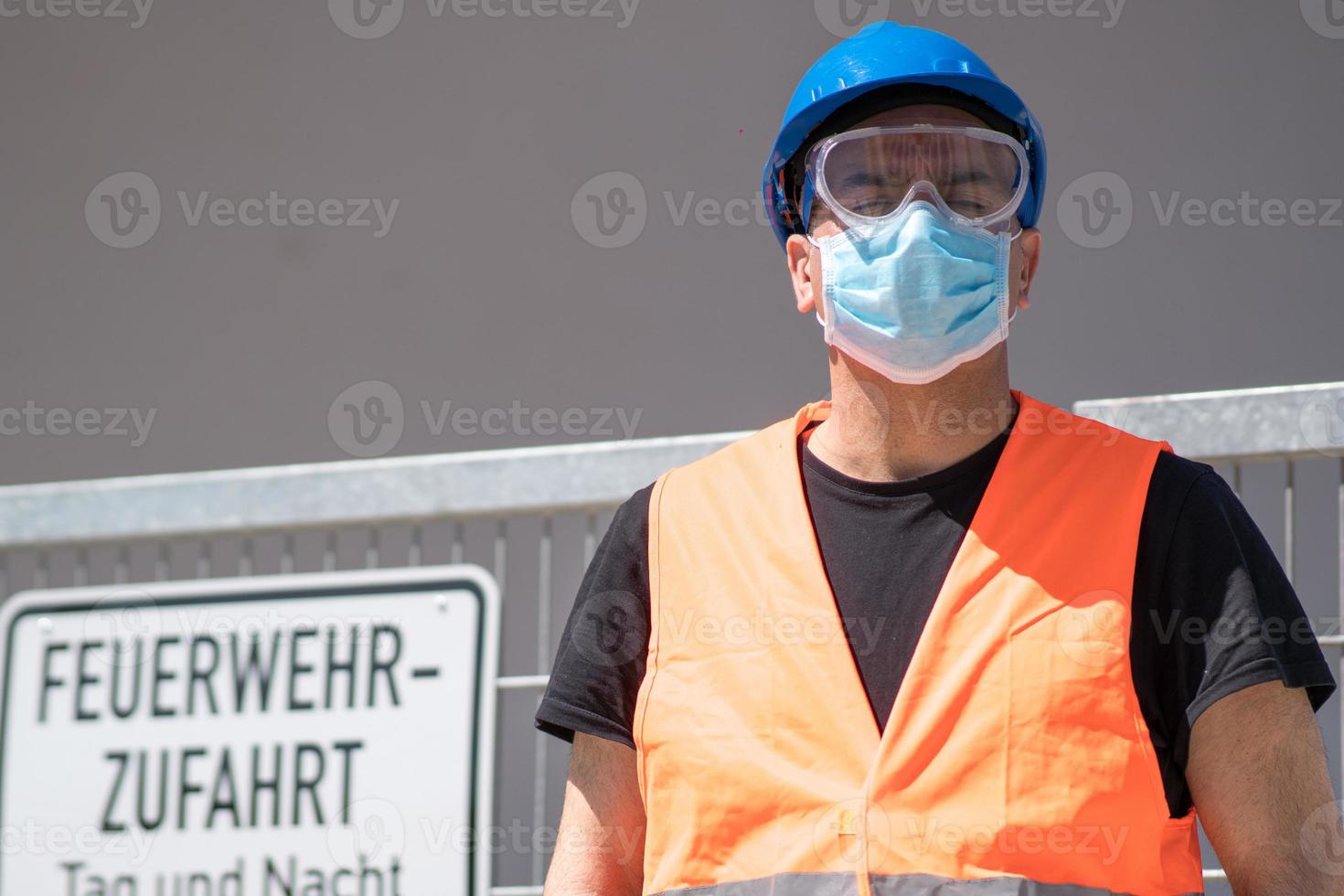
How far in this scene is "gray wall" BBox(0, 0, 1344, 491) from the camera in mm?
5570

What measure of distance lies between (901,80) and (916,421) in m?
0.48

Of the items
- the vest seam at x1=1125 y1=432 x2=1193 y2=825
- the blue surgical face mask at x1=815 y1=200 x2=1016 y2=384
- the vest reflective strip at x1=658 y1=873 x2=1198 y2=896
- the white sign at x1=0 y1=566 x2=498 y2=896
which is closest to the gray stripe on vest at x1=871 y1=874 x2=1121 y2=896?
the vest reflective strip at x1=658 y1=873 x2=1198 y2=896

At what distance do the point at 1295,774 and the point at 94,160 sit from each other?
569 cm

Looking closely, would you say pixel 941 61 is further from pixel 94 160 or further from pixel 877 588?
pixel 94 160

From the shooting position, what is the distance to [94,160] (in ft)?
21.9

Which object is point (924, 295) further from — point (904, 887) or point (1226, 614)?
point (904, 887)

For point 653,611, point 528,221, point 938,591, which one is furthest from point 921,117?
point 528,221

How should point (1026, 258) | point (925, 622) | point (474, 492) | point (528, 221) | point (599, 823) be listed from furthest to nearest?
point (528, 221), point (474, 492), point (1026, 258), point (599, 823), point (925, 622)

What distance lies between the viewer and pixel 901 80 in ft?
8.00

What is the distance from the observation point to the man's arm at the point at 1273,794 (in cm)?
204

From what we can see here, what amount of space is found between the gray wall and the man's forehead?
3254 millimetres

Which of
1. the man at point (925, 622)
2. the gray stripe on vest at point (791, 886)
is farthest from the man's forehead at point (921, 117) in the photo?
the gray stripe on vest at point (791, 886)

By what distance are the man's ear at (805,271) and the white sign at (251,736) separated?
114cm

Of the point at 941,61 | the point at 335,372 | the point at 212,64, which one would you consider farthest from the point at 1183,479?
the point at 212,64
